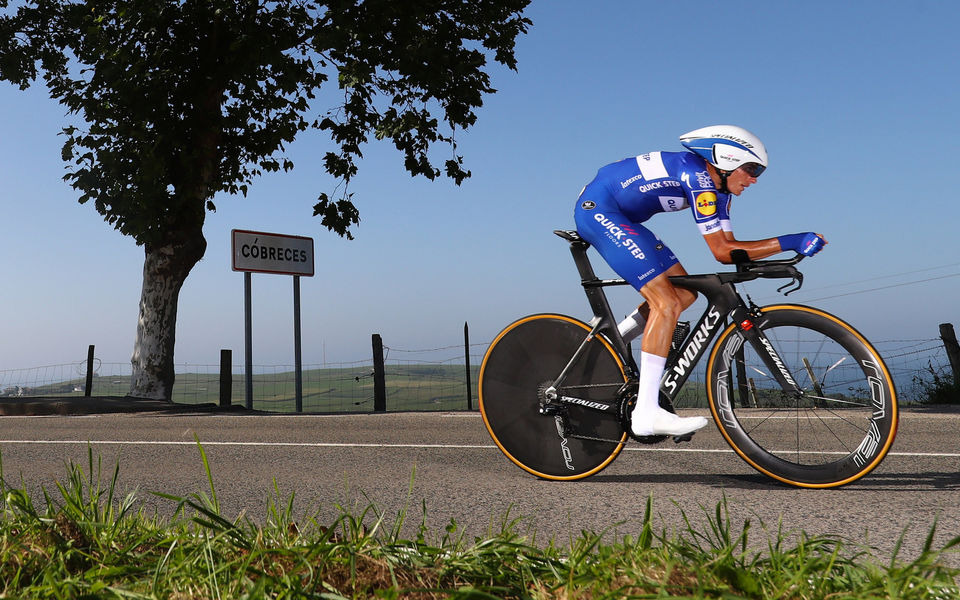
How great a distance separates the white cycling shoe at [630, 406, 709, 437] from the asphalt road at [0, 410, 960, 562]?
0.35 m

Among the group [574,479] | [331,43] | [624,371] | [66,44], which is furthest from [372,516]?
[66,44]

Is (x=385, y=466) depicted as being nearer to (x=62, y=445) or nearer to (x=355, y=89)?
(x=62, y=445)

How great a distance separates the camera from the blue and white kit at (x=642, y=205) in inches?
172

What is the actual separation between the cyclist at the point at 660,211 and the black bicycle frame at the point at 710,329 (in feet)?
0.30

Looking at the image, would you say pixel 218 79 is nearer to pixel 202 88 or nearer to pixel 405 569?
pixel 202 88

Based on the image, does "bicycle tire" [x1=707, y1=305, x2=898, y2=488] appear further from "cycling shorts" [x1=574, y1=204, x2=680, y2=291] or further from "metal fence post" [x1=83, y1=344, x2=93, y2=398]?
"metal fence post" [x1=83, y1=344, x2=93, y2=398]

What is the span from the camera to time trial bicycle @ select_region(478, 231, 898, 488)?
14.0ft

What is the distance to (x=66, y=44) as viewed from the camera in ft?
57.8

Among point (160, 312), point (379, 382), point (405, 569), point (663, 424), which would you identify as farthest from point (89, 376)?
point (405, 569)

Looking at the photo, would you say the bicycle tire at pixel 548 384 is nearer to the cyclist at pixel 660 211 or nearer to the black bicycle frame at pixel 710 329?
the black bicycle frame at pixel 710 329

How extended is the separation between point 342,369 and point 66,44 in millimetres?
10541

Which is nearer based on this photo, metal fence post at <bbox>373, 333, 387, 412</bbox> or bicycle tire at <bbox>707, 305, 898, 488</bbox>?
bicycle tire at <bbox>707, 305, 898, 488</bbox>

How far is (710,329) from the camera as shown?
14.7 ft

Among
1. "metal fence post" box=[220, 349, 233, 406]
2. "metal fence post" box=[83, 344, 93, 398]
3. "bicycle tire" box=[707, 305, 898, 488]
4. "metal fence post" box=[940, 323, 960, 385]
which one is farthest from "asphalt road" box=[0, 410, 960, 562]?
"metal fence post" box=[83, 344, 93, 398]
